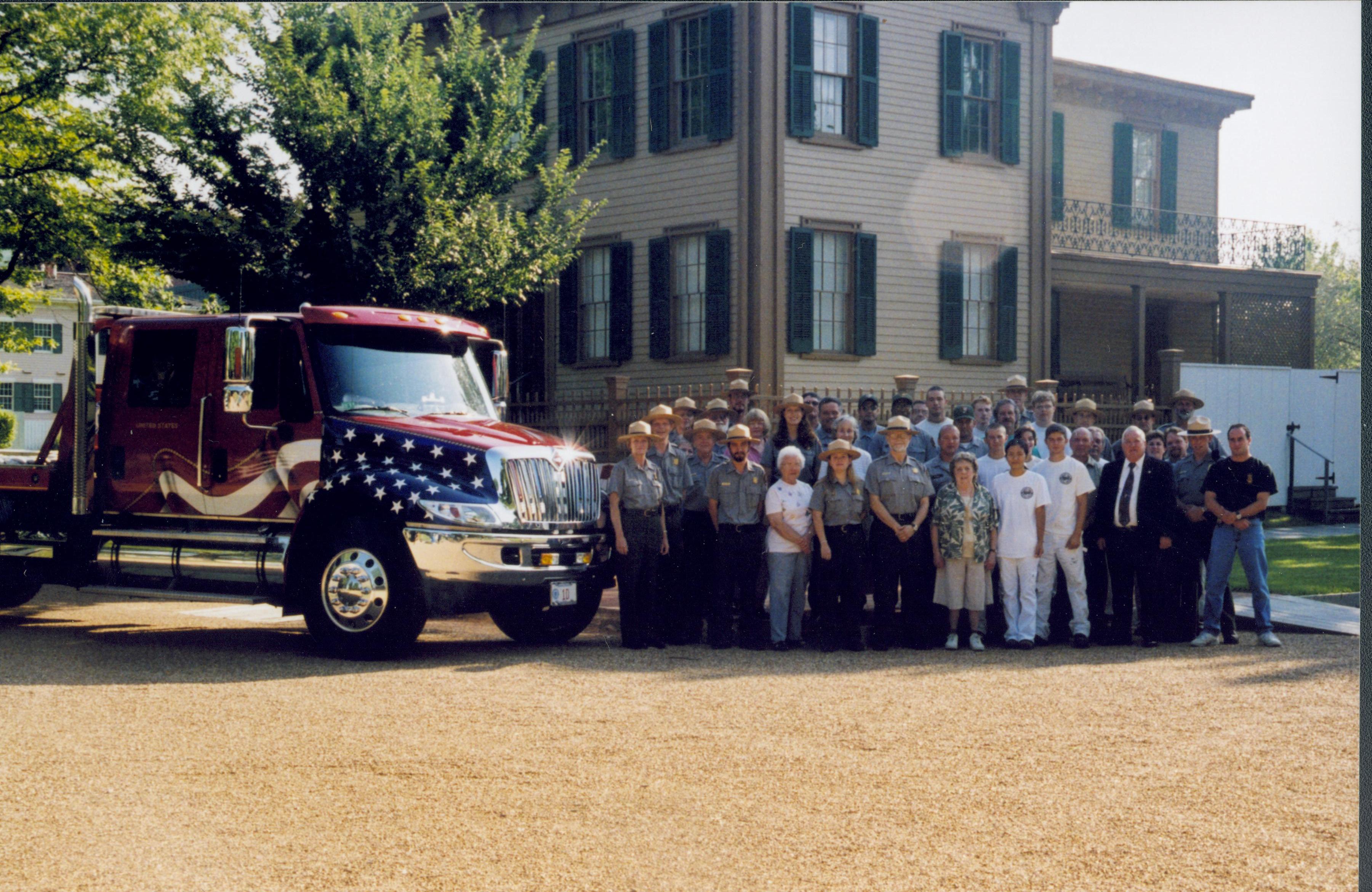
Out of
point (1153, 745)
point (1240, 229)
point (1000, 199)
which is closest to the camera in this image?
point (1153, 745)

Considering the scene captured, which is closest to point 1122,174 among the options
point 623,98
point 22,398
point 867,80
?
point 867,80

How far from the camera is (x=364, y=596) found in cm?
1006

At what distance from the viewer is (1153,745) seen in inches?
278

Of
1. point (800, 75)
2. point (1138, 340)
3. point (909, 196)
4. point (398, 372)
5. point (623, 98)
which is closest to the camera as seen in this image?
point (398, 372)

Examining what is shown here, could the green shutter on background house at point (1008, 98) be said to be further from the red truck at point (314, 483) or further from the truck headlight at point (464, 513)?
the truck headlight at point (464, 513)

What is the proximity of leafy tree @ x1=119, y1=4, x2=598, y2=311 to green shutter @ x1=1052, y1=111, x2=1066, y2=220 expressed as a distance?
1118 centimetres

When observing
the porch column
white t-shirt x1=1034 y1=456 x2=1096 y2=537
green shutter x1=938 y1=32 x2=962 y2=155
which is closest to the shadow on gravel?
white t-shirt x1=1034 y1=456 x2=1096 y2=537

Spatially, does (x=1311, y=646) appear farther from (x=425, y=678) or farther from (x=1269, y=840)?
(x=425, y=678)

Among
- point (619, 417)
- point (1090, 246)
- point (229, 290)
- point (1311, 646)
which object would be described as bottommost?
point (1311, 646)

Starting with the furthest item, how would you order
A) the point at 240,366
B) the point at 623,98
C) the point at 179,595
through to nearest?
1. the point at 623,98
2. the point at 179,595
3. the point at 240,366

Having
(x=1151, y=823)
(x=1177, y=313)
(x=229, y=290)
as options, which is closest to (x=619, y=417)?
(x=229, y=290)

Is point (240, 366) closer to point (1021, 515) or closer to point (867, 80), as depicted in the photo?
point (1021, 515)

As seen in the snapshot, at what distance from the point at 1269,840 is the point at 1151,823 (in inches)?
18.0

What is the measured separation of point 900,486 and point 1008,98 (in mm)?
12017
